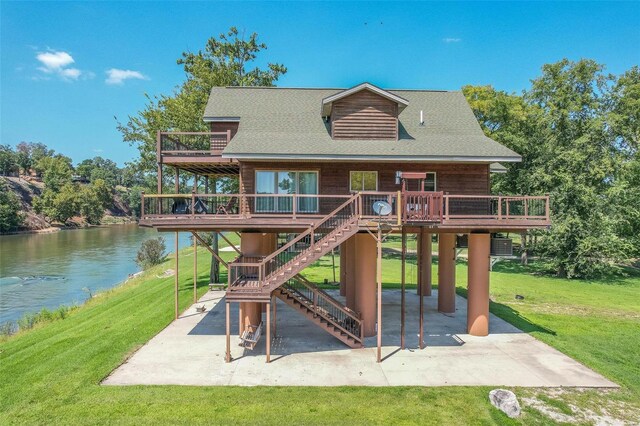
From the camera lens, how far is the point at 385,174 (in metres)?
14.9

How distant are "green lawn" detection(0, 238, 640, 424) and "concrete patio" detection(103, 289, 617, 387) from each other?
56cm

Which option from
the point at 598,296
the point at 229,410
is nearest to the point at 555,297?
the point at 598,296

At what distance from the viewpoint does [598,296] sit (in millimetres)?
22250

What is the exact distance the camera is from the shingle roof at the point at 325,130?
13945mm

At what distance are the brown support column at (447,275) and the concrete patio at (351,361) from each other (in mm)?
1985

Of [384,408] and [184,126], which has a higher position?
[184,126]

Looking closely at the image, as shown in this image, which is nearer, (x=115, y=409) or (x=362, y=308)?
(x=115, y=409)

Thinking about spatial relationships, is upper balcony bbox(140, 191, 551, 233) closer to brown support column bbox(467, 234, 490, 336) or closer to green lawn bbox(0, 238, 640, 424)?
brown support column bbox(467, 234, 490, 336)

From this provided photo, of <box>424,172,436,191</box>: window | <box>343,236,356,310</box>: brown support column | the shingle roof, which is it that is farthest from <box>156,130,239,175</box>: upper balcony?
<box>424,172,436,191</box>: window

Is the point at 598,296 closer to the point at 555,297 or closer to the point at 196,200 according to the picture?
the point at 555,297

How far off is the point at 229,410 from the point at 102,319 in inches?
466

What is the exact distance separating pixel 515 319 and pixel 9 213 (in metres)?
94.0

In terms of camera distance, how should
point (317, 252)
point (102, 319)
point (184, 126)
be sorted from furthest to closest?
point (184, 126)
point (102, 319)
point (317, 252)

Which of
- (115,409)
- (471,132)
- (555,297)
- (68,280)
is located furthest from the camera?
(68,280)
